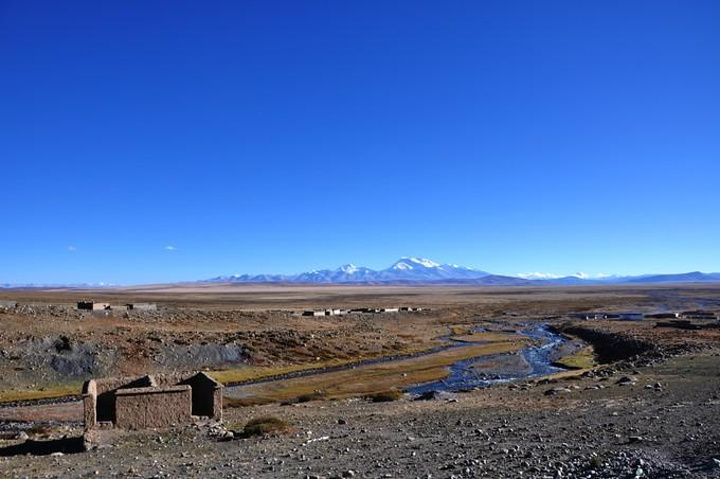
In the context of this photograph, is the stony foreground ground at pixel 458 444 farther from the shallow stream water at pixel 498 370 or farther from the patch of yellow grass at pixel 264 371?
the patch of yellow grass at pixel 264 371

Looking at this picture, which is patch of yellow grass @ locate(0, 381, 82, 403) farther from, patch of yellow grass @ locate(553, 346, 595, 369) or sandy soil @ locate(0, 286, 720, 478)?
patch of yellow grass @ locate(553, 346, 595, 369)

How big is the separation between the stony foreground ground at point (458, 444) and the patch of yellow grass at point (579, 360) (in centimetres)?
2071

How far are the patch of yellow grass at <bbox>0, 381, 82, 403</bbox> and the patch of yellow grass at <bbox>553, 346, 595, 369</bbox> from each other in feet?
130

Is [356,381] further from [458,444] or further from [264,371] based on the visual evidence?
[458,444]

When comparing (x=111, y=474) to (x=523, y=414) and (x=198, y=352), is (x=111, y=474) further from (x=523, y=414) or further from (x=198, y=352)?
(x=198, y=352)

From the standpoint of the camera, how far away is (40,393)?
4234cm

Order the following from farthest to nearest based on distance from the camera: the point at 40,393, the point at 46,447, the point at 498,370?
1. the point at 498,370
2. the point at 40,393
3. the point at 46,447

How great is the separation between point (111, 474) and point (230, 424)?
9.72 metres

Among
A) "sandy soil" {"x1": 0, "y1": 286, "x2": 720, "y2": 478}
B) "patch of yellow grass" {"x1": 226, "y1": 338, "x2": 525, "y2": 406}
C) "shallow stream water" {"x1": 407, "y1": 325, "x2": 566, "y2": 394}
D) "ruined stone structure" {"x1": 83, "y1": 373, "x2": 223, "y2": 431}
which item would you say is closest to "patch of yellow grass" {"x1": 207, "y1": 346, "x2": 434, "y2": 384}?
"sandy soil" {"x1": 0, "y1": 286, "x2": 720, "y2": 478}

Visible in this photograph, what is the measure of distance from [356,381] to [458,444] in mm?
26747

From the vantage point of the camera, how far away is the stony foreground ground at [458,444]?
16719mm

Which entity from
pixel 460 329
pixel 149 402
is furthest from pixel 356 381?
pixel 460 329

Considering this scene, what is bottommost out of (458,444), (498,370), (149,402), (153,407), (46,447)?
(498,370)

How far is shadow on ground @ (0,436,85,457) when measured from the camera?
73.9ft
